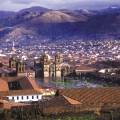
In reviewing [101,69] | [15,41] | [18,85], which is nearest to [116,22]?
[15,41]

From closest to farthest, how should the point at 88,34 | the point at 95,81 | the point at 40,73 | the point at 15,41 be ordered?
1. the point at 95,81
2. the point at 40,73
3. the point at 15,41
4. the point at 88,34

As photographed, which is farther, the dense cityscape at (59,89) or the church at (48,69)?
the church at (48,69)

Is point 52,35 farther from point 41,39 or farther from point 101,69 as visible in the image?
point 101,69

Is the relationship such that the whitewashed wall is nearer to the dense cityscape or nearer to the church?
the dense cityscape

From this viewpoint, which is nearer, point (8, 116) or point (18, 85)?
point (8, 116)

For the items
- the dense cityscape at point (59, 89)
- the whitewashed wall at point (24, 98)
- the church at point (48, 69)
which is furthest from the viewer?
the church at point (48, 69)

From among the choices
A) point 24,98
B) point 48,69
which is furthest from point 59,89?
point 48,69

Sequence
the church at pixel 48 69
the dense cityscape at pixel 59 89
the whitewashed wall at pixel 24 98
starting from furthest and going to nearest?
the church at pixel 48 69 < the whitewashed wall at pixel 24 98 < the dense cityscape at pixel 59 89

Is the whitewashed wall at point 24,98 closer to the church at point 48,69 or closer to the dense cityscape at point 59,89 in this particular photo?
the dense cityscape at point 59,89

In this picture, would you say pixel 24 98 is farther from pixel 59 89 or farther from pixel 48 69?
pixel 48 69

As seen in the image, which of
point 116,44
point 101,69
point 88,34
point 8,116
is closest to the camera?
point 8,116

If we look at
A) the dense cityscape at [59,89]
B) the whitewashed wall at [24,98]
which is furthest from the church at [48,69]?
the whitewashed wall at [24,98]
